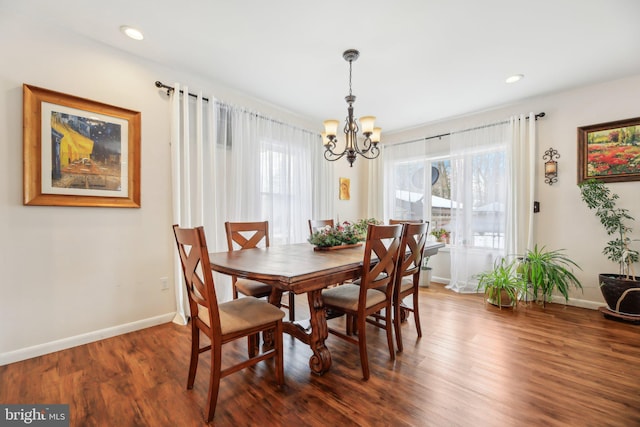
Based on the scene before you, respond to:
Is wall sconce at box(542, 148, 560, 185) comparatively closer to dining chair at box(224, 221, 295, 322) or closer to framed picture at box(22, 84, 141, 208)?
dining chair at box(224, 221, 295, 322)

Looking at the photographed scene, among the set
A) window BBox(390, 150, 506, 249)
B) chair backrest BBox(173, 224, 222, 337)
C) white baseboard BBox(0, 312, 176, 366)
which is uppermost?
window BBox(390, 150, 506, 249)

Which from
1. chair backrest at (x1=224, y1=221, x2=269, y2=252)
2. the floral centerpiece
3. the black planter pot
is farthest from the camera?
the black planter pot

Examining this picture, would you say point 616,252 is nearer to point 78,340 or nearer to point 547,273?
point 547,273

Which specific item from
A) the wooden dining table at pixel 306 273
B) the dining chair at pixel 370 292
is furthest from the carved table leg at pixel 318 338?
the dining chair at pixel 370 292

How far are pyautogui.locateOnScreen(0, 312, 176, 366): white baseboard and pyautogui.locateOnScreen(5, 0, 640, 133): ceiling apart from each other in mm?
2442

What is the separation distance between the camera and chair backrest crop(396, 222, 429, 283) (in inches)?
78.9

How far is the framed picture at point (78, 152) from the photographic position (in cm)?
206

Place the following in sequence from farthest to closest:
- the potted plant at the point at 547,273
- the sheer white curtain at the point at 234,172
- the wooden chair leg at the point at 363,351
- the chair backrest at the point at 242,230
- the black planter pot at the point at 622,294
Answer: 1. the potted plant at the point at 547,273
2. the sheer white curtain at the point at 234,172
3. the black planter pot at the point at 622,294
4. the chair backrest at the point at 242,230
5. the wooden chair leg at the point at 363,351

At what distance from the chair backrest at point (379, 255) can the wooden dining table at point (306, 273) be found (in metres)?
0.09

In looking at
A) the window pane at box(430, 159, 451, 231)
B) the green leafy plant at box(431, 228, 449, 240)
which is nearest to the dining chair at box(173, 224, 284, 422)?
the green leafy plant at box(431, 228, 449, 240)

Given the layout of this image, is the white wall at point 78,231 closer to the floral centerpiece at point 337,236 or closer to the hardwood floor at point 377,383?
the hardwood floor at point 377,383

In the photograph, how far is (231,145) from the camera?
3.18 meters

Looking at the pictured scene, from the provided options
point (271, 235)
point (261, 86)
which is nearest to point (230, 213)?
point (271, 235)

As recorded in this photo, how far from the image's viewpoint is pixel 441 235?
4.27 meters
